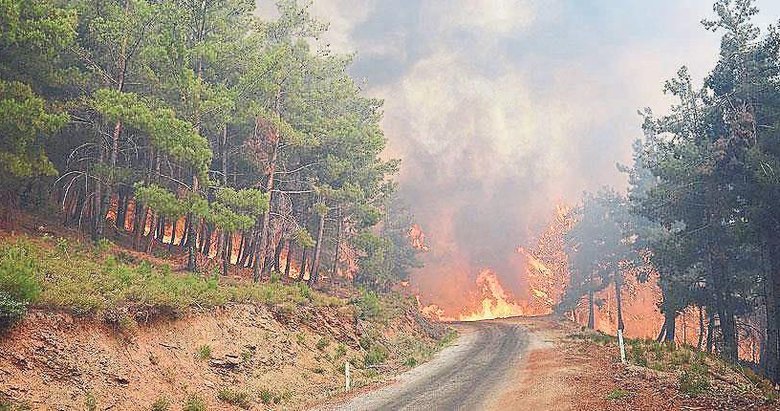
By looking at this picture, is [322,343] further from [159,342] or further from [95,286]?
[95,286]

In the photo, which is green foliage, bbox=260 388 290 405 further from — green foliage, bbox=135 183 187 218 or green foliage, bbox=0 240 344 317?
green foliage, bbox=135 183 187 218

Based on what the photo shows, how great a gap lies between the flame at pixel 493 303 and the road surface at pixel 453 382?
139ft

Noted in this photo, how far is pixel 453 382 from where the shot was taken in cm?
1758

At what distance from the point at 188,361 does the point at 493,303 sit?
6150 cm

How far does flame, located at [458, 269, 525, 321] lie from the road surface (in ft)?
139

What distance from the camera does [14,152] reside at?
692 inches

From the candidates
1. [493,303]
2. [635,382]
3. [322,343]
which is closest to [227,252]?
[322,343]

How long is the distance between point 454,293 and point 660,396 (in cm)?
6107

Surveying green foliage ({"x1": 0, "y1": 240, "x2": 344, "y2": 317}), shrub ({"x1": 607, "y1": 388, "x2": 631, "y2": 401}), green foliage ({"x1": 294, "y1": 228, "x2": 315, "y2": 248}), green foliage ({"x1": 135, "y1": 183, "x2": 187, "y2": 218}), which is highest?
green foliage ({"x1": 135, "y1": 183, "x2": 187, "y2": 218})

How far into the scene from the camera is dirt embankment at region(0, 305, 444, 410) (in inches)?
420

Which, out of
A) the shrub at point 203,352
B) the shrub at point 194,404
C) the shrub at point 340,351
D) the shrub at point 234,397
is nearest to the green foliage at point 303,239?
the shrub at point 340,351

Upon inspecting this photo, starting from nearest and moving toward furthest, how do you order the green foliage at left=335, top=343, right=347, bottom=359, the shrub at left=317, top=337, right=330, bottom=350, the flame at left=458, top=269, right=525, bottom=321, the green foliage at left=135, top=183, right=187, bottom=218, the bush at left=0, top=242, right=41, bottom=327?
the bush at left=0, top=242, right=41, bottom=327 → the green foliage at left=135, top=183, right=187, bottom=218 → the shrub at left=317, top=337, right=330, bottom=350 → the green foliage at left=335, top=343, right=347, bottom=359 → the flame at left=458, top=269, right=525, bottom=321

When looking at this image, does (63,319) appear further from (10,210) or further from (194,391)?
(10,210)

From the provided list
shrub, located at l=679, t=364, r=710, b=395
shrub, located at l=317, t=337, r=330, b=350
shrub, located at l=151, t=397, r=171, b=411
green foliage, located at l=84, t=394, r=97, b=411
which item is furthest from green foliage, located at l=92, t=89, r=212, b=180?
shrub, located at l=679, t=364, r=710, b=395
